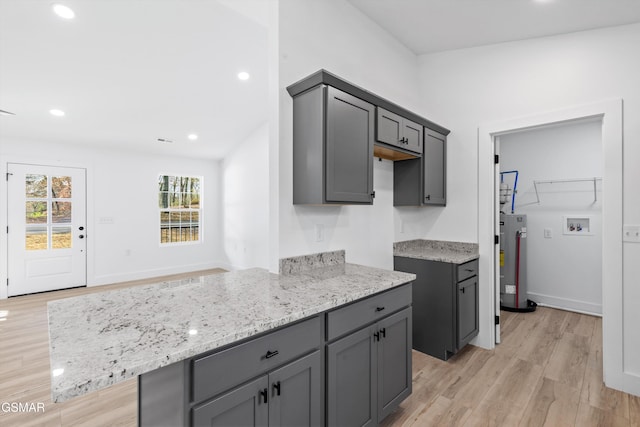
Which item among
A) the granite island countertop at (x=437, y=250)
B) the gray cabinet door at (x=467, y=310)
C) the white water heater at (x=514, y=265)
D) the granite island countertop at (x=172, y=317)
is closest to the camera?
the granite island countertop at (x=172, y=317)

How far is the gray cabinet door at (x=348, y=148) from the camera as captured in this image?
1886 millimetres

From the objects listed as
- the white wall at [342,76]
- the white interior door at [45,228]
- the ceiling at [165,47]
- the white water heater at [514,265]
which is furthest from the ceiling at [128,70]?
the white water heater at [514,265]

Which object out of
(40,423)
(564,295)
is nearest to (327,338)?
(40,423)

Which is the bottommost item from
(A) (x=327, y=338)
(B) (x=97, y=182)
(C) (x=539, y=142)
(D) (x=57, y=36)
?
(A) (x=327, y=338)

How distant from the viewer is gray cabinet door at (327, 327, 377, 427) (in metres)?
1.46

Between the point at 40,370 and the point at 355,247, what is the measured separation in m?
2.83

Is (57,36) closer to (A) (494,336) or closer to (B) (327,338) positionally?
(B) (327,338)

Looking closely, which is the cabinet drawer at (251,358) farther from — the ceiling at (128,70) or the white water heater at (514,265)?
the white water heater at (514,265)

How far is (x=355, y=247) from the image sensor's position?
257 centimetres

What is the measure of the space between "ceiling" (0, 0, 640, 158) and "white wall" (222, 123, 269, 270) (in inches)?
40.0

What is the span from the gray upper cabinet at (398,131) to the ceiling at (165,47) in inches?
36.6

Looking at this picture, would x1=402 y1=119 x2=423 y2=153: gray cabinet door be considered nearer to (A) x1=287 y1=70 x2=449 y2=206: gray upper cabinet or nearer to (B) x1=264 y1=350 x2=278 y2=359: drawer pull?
(A) x1=287 y1=70 x2=449 y2=206: gray upper cabinet

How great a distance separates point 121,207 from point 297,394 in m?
5.68

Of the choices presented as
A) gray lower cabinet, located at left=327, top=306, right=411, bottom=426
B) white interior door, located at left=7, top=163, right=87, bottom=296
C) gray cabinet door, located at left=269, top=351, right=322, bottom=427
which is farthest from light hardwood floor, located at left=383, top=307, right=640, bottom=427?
white interior door, located at left=7, top=163, right=87, bottom=296
